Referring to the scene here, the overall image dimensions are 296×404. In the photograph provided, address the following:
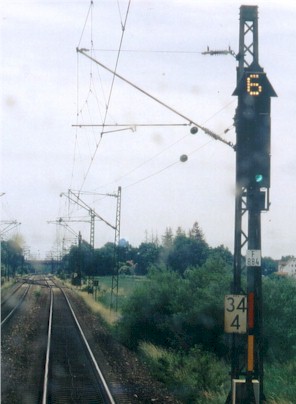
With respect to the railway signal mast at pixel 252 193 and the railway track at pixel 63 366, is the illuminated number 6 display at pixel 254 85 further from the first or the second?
the railway track at pixel 63 366

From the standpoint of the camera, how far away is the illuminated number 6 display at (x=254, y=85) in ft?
39.8

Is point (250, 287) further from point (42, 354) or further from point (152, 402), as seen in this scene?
point (42, 354)

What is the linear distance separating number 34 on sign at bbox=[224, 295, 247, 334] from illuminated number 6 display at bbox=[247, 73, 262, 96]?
4.00 m

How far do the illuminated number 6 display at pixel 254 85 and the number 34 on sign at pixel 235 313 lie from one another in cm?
400

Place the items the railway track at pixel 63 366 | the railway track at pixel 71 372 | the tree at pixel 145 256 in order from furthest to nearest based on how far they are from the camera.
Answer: the tree at pixel 145 256 → the railway track at pixel 63 366 → the railway track at pixel 71 372

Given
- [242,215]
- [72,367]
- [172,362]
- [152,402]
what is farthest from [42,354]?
[242,215]

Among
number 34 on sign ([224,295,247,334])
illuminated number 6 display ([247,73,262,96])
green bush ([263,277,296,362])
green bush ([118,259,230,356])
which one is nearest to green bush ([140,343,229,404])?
→ green bush ([118,259,230,356])

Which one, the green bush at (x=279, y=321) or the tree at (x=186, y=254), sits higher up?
the tree at (x=186, y=254)

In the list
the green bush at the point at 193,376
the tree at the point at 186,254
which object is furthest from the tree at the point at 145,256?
the green bush at the point at 193,376

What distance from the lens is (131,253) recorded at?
447 feet

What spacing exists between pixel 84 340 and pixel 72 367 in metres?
6.76

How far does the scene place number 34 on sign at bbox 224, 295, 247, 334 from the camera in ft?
41.8

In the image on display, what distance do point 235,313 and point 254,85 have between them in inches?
176

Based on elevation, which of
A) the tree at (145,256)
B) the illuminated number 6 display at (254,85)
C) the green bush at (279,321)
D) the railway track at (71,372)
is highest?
the tree at (145,256)
